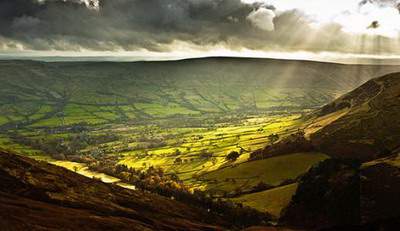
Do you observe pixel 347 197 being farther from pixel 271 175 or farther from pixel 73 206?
pixel 73 206

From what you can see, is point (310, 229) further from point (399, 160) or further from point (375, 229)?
point (399, 160)

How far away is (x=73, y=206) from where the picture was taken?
10000 cm

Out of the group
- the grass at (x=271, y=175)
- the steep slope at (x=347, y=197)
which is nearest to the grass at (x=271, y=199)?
the steep slope at (x=347, y=197)

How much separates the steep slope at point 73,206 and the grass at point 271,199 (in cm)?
2826

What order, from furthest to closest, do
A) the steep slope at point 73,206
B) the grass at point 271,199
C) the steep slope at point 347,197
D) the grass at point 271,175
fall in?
the grass at point 271,175
the grass at point 271,199
the steep slope at point 347,197
the steep slope at point 73,206

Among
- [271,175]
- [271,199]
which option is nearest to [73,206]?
[271,199]

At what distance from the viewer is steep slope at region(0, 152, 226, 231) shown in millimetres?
83438

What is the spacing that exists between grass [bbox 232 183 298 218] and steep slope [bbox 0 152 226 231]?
28259 millimetres

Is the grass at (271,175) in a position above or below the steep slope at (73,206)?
below

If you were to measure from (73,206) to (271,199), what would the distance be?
8447 cm

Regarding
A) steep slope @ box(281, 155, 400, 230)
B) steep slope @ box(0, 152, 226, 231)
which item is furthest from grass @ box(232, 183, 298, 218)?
steep slope @ box(0, 152, 226, 231)

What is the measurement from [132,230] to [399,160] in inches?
4009

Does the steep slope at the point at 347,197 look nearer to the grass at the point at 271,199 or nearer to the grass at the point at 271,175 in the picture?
the grass at the point at 271,199

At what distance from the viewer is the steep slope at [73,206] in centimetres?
8344
